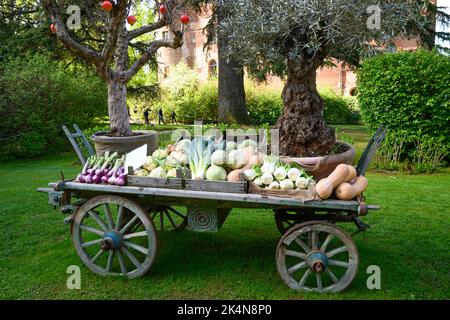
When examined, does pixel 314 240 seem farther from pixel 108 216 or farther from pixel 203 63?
pixel 203 63

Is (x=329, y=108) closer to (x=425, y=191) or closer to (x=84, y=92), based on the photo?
(x=84, y=92)

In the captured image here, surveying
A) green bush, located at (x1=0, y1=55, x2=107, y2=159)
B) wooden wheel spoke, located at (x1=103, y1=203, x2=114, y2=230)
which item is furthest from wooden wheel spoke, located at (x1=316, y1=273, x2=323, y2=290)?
green bush, located at (x1=0, y1=55, x2=107, y2=159)

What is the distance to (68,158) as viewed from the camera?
473 inches

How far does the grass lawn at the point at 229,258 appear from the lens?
3.61m

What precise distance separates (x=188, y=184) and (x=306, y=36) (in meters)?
1.87

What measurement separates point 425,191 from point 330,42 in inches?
162

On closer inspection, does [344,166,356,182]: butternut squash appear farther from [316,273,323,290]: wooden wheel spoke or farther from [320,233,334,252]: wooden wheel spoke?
[316,273,323,290]: wooden wheel spoke

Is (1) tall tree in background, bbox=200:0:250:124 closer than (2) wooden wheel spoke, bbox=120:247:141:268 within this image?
No

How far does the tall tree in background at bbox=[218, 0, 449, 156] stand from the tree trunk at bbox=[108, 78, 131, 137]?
4.57 m

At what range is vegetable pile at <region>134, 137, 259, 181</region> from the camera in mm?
3574

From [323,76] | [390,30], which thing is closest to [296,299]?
[390,30]

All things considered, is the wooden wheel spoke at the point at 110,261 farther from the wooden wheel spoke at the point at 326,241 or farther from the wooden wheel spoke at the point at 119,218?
the wooden wheel spoke at the point at 326,241

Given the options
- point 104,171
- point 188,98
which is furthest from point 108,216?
point 188,98

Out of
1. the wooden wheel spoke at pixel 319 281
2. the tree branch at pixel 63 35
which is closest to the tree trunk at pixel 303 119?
the wooden wheel spoke at pixel 319 281
